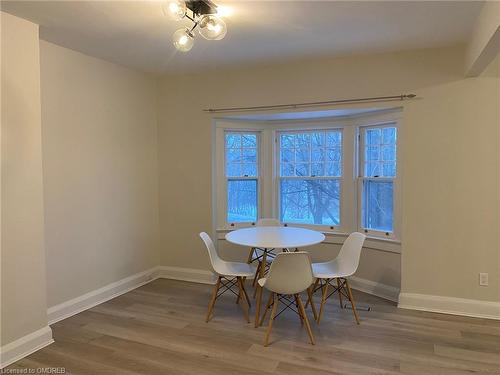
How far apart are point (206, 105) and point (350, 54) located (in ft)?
5.64

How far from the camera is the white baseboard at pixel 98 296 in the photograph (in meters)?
3.44

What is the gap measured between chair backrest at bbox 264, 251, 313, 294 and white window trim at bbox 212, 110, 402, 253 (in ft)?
5.01

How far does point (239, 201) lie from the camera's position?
15.9ft

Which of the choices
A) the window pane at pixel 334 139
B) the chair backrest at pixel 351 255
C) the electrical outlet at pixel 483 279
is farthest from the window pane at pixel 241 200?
the electrical outlet at pixel 483 279

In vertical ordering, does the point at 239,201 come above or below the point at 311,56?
below

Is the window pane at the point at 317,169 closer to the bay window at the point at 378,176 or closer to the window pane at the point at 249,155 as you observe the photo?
the bay window at the point at 378,176

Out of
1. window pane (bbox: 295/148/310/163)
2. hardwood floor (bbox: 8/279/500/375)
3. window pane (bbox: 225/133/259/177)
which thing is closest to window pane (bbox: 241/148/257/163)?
window pane (bbox: 225/133/259/177)

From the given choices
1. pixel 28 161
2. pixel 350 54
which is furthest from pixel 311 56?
pixel 28 161

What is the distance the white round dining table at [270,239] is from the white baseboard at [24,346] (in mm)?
1641

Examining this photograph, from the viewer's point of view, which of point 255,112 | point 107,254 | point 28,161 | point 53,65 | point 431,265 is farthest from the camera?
point 255,112

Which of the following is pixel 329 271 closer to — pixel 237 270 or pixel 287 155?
pixel 237 270

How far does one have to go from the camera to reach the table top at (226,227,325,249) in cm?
319

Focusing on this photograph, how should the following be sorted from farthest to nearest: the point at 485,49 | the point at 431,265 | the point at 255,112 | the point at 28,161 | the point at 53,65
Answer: the point at 255,112, the point at 431,265, the point at 53,65, the point at 28,161, the point at 485,49

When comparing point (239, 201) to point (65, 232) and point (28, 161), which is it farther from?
point (28, 161)
